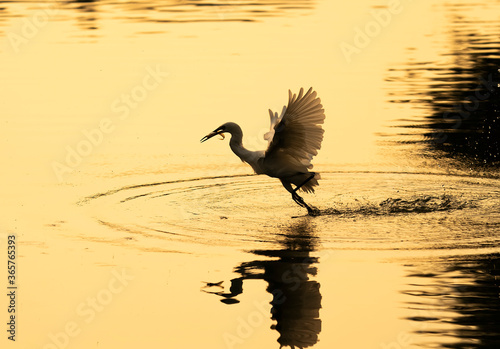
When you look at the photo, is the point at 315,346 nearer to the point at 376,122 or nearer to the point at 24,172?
the point at 24,172

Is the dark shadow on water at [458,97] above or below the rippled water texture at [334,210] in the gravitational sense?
above

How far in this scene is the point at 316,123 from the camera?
11.3 m

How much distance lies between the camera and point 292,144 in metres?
11.6

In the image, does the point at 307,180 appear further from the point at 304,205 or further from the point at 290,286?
the point at 290,286

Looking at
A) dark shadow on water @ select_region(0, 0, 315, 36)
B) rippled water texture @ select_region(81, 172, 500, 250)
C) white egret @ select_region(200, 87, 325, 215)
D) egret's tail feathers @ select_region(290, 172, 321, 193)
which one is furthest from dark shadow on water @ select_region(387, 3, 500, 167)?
dark shadow on water @ select_region(0, 0, 315, 36)

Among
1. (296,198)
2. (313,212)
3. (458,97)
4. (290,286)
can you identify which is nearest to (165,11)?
(458,97)

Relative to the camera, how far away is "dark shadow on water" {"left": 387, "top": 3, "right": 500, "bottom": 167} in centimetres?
1443

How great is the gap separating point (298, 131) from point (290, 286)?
3.07m

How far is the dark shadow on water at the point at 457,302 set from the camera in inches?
288

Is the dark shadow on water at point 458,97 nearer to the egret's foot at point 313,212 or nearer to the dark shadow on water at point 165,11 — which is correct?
the egret's foot at point 313,212

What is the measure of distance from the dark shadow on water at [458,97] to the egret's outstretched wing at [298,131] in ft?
9.49

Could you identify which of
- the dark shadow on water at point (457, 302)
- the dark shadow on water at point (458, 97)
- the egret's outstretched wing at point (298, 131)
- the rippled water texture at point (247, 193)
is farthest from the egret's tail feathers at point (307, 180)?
the dark shadow on water at point (457, 302)

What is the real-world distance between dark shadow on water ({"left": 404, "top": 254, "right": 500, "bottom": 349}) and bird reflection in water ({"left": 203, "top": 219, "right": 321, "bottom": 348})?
2.48 feet

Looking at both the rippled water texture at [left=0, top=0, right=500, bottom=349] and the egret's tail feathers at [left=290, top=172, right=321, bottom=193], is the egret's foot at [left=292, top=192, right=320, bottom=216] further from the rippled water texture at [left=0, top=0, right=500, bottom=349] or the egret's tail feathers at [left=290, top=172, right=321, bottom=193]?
the egret's tail feathers at [left=290, top=172, right=321, bottom=193]
